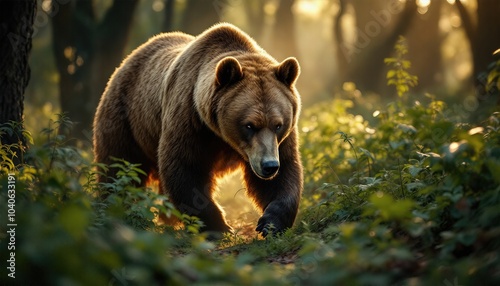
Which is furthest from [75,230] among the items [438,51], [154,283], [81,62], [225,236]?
[438,51]

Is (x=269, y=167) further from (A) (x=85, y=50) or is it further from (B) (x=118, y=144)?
(A) (x=85, y=50)

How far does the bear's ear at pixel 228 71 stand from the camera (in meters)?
5.65

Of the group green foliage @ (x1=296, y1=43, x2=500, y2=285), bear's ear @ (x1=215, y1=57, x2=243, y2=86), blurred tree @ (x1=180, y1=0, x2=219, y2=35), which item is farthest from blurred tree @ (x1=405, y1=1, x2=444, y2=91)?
green foliage @ (x1=296, y1=43, x2=500, y2=285)

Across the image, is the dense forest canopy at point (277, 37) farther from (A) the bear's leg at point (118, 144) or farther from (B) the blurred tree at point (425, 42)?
(A) the bear's leg at point (118, 144)

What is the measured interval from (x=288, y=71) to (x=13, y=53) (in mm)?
2827

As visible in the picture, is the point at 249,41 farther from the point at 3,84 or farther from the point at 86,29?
the point at 86,29

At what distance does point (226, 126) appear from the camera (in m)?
5.74

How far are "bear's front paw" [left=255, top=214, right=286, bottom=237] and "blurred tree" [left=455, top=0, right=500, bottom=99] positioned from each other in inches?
300

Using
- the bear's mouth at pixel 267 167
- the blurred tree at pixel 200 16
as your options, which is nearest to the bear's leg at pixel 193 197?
the bear's mouth at pixel 267 167

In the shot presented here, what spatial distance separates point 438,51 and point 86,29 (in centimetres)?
1381

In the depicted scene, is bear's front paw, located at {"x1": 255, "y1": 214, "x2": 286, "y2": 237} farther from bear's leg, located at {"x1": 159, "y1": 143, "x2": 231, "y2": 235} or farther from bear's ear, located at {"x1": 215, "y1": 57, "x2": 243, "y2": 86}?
bear's ear, located at {"x1": 215, "y1": 57, "x2": 243, "y2": 86}

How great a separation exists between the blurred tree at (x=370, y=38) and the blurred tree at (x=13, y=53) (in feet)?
44.8

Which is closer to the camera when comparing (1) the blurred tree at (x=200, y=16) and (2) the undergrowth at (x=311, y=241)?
(2) the undergrowth at (x=311, y=241)

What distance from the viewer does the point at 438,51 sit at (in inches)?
880
